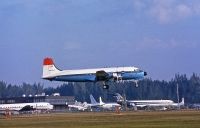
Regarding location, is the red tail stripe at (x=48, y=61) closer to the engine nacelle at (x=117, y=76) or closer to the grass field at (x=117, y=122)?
the engine nacelle at (x=117, y=76)

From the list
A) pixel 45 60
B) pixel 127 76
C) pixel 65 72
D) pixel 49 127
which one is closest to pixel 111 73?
pixel 127 76

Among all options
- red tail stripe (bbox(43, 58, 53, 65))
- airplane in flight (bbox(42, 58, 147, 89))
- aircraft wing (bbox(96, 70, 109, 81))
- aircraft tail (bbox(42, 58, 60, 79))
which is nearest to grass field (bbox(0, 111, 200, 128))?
airplane in flight (bbox(42, 58, 147, 89))

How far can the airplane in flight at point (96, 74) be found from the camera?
122 meters

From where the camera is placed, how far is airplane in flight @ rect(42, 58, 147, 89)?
401ft

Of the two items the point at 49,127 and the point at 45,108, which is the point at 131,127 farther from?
the point at 45,108

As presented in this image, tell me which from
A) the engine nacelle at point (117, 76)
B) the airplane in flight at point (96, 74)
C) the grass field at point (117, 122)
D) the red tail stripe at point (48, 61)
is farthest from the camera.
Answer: the red tail stripe at point (48, 61)

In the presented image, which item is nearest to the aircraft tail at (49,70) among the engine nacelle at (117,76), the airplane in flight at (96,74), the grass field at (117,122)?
the airplane in flight at (96,74)

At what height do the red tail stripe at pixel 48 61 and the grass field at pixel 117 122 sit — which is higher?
the red tail stripe at pixel 48 61

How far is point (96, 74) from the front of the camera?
124 meters

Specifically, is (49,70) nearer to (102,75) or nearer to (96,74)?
(96,74)

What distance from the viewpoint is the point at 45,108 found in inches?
7426

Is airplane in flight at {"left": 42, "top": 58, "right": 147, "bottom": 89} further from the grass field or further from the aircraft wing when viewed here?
the grass field

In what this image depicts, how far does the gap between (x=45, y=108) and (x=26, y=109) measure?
670 cm

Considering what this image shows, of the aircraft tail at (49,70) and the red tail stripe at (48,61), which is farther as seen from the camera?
the red tail stripe at (48,61)
